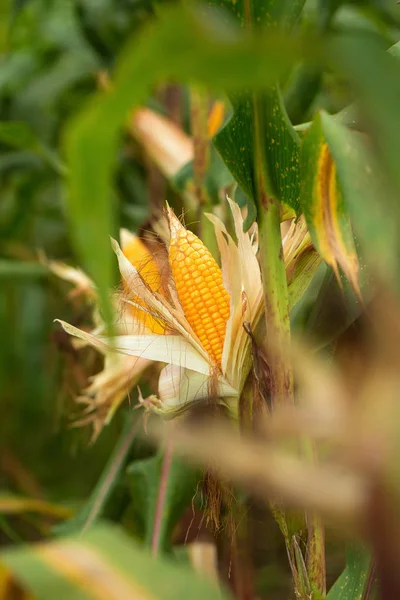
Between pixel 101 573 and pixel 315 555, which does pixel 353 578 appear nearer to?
pixel 315 555

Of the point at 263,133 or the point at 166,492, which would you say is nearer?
the point at 263,133

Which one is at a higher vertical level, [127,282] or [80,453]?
[127,282]

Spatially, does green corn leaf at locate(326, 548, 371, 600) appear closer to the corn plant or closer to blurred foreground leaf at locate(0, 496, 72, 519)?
the corn plant

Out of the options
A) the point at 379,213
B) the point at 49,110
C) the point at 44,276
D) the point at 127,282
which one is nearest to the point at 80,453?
the point at 44,276

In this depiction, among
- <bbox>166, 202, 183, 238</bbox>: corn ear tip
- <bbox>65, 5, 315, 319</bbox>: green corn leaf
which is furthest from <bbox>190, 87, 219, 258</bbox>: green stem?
<bbox>65, 5, 315, 319</bbox>: green corn leaf

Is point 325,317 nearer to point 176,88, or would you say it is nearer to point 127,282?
point 127,282

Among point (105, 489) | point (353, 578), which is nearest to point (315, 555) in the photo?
point (353, 578)
